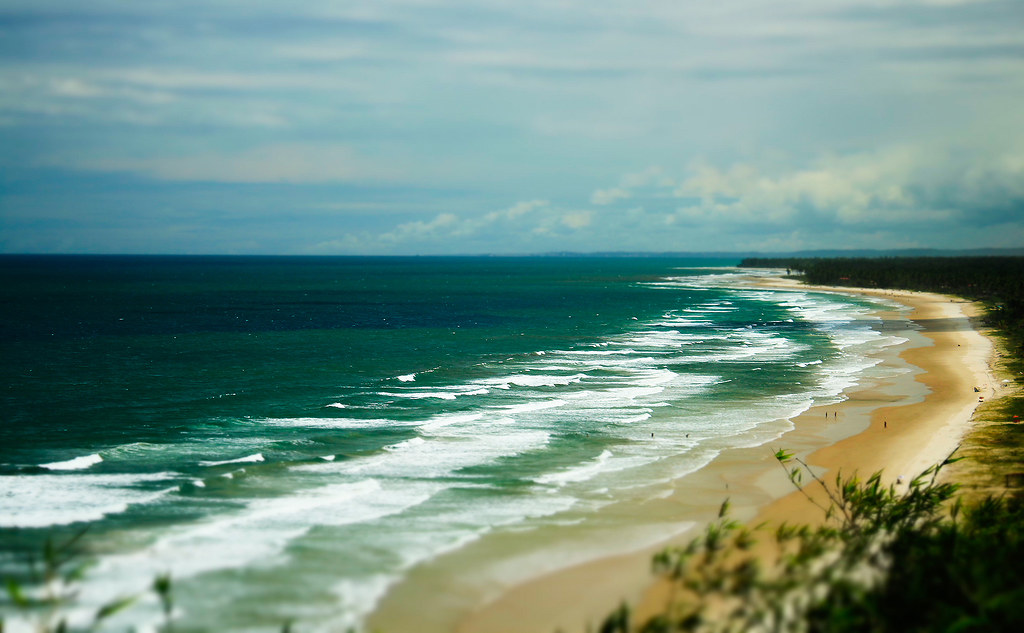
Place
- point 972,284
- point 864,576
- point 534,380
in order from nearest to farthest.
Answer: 1. point 864,576
2. point 534,380
3. point 972,284

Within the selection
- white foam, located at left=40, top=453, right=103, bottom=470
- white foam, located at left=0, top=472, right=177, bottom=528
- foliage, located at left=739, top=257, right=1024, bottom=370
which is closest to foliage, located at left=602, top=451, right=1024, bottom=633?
white foam, located at left=0, top=472, right=177, bottom=528

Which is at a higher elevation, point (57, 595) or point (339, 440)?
point (339, 440)

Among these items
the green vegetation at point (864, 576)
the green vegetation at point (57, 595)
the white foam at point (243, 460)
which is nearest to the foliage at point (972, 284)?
the green vegetation at point (864, 576)

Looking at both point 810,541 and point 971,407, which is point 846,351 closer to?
point 971,407

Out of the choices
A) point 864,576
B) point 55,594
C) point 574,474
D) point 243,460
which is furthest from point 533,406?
point 864,576

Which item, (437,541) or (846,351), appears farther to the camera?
(846,351)

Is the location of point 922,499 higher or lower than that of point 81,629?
higher

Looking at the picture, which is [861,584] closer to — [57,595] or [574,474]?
[574,474]

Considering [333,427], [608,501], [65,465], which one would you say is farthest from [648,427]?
[65,465]
